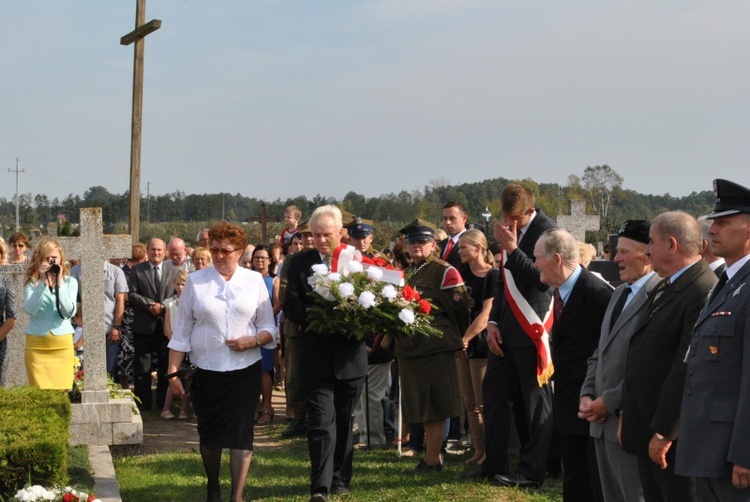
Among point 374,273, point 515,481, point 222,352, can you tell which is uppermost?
point 374,273

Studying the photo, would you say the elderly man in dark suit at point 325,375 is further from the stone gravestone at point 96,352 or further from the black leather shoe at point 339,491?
the stone gravestone at point 96,352

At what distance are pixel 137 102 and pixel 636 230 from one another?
40.6 ft

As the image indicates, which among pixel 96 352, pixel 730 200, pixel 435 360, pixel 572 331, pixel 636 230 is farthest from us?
pixel 96 352

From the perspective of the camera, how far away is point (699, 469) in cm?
415

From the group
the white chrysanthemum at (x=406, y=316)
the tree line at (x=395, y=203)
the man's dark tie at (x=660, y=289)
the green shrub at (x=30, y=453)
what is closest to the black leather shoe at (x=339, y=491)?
the white chrysanthemum at (x=406, y=316)

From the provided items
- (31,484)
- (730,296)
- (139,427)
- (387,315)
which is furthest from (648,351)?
(139,427)

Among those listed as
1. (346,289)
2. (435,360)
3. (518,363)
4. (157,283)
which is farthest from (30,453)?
(157,283)

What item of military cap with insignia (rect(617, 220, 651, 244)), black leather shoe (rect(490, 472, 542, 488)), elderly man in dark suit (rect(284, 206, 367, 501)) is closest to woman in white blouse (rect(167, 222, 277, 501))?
elderly man in dark suit (rect(284, 206, 367, 501))

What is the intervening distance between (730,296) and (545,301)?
3.58 meters

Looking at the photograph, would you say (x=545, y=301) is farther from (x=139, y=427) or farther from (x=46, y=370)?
(x=46, y=370)

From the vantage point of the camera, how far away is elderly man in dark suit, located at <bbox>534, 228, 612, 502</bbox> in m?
6.48

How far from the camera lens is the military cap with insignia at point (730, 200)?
13.7 feet

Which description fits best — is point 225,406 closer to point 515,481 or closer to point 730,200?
point 515,481

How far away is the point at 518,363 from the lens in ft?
24.8
